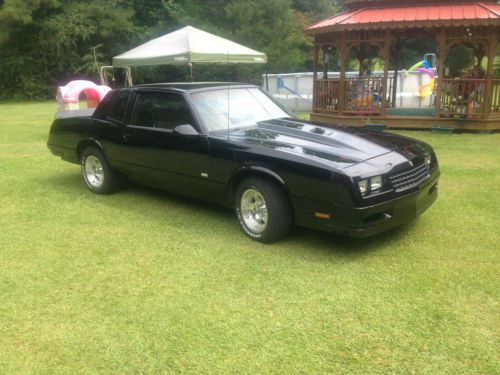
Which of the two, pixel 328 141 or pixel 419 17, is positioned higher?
pixel 419 17

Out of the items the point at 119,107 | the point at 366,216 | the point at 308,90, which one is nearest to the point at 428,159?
the point at 366,216

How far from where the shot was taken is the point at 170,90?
5625 mm

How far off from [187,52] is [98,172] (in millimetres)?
5256

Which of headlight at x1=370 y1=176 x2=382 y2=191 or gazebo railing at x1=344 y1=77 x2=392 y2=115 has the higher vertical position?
gazebo railing at x1=344 y1=77 x2=392 y2=115

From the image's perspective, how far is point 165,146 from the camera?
5527 mm

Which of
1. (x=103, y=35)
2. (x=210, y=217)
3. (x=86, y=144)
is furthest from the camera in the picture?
(x=103, y=35)

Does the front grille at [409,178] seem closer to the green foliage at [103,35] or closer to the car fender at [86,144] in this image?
the car fender at [86,144]

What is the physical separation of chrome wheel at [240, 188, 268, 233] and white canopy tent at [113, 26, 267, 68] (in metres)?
6.70

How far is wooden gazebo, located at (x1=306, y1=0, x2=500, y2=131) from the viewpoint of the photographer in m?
11.5

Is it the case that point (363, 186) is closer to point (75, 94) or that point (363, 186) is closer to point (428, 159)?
point (428, 159)

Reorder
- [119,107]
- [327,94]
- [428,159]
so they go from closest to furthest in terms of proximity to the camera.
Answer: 1. [428,159]
2. [119,107]
3. [327,94]

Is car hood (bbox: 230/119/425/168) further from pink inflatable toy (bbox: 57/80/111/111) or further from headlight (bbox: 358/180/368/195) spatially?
pink inflatable toy (bbox: 57/80/111/111)

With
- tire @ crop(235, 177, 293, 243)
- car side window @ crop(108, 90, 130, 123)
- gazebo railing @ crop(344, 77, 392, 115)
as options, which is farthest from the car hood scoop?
gazebo railing @ crop(344, 77, 392, 115)

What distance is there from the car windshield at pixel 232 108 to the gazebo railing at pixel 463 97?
7482 mm
